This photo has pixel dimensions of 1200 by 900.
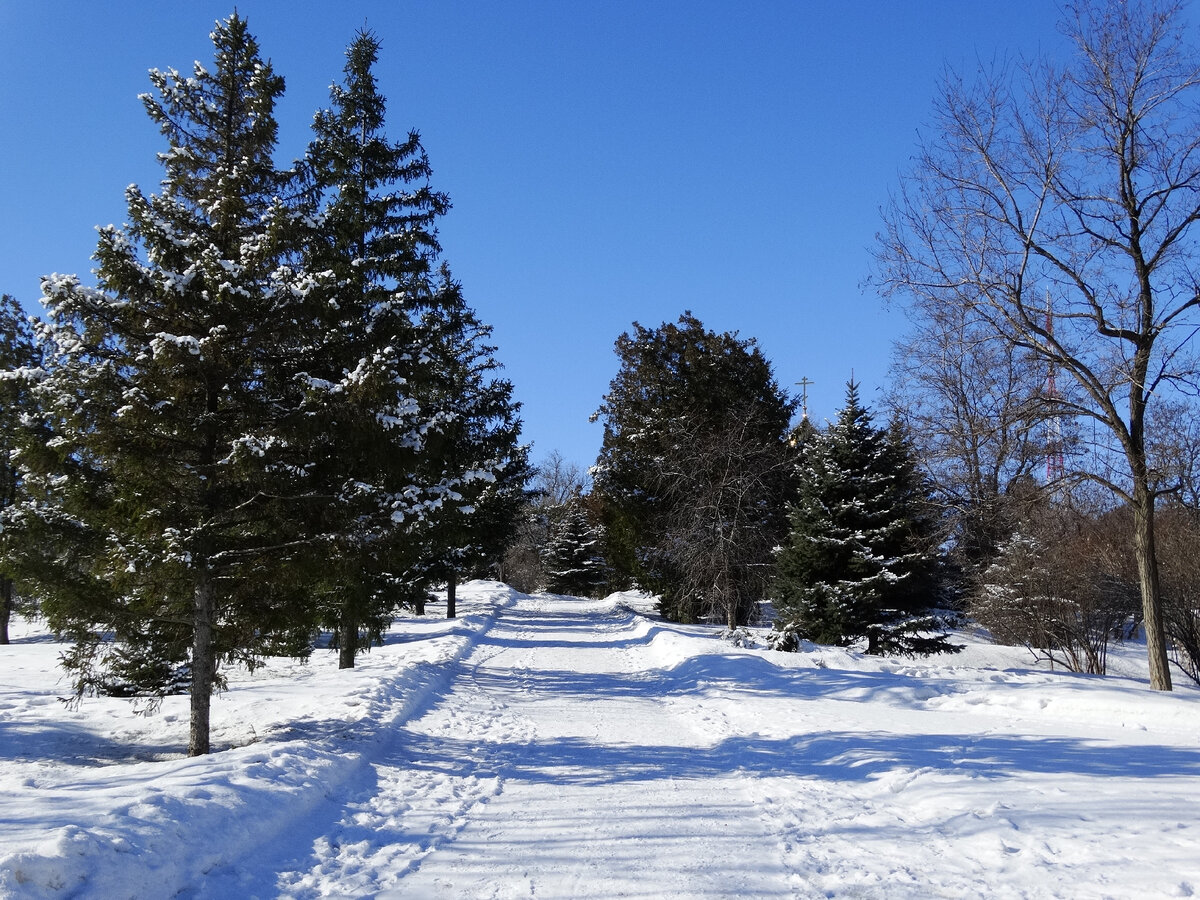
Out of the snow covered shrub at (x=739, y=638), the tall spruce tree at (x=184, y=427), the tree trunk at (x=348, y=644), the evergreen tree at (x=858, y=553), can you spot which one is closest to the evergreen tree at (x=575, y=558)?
the evergreen tree at (x=858, y=553)

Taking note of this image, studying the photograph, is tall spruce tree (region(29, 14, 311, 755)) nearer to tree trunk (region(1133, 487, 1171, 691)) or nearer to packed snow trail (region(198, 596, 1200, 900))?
packed snow trail (region(198, 596, 1200, 900))

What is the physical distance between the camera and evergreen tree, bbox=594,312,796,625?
2139cm

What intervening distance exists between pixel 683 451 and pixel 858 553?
5856 mm

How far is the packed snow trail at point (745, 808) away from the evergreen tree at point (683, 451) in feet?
34.0

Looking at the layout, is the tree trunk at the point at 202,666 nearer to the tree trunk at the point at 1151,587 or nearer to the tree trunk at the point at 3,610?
the tree trunk at the point at 1151,587

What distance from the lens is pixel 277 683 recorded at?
13852 millimetres

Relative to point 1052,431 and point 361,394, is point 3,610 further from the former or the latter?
point 1052,431

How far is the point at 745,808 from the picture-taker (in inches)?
241

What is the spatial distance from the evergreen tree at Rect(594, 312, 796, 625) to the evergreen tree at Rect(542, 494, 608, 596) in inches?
828

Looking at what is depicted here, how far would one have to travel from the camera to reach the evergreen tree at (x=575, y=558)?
5531cm

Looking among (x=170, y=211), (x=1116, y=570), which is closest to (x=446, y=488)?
(x=170, y=211)

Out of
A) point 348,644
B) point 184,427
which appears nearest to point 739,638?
point 348,644

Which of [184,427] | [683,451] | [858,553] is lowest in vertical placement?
[858,553]

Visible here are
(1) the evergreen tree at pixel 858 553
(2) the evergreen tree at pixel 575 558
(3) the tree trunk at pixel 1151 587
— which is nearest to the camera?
(3) the tree trunk at pixel 1151 587
